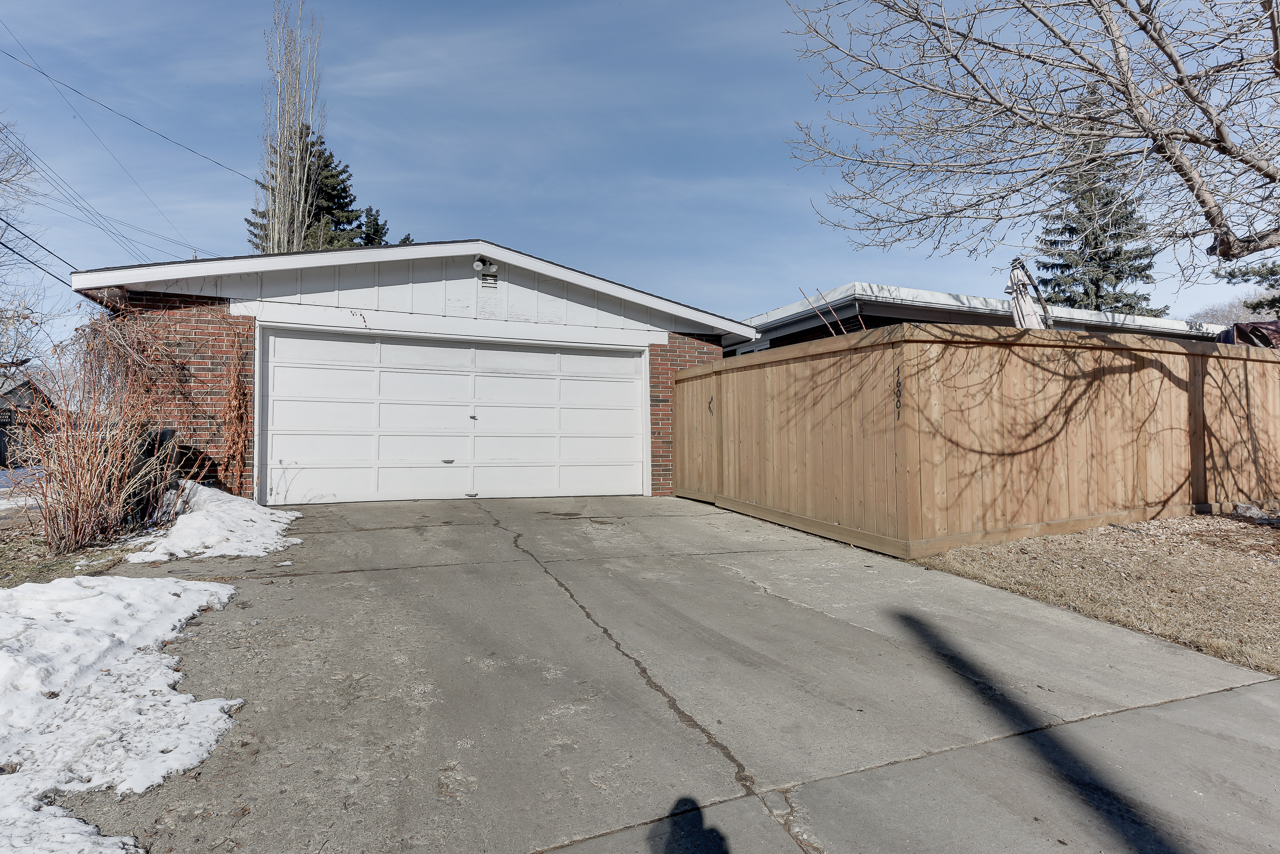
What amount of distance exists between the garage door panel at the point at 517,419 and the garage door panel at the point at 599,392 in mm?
350

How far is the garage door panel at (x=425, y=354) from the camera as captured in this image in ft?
29.6

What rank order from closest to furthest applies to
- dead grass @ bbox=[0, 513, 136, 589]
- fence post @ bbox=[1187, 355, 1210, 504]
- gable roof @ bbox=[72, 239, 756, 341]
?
1. dead grass @ bbox=[0, 513, 136, 589]
2. gable roof @ bbox=[72, 239, 756, 341]
3. fence post @ bbox=[1187, 355, 1210, 504]

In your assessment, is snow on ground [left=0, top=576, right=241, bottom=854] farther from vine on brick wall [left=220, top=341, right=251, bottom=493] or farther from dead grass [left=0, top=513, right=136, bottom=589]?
vine on brick wall [left=220, top=341, right=251, bottom=493]

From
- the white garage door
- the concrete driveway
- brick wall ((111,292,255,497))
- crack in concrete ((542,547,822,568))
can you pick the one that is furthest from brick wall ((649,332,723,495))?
brick wall ((111,292,255,497))

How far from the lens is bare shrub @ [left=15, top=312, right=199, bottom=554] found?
17.8 feet

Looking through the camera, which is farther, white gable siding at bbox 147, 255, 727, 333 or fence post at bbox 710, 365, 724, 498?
fence post at bbox 710, 365, 724, 498

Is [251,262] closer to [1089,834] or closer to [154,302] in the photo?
[154,302]

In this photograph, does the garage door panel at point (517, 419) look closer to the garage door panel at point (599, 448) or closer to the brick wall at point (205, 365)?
the garage door panel at point (599, 448)

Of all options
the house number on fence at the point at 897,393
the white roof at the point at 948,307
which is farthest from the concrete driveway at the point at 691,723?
the white roof at the point at 948,307

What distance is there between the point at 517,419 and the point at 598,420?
122 centimetres

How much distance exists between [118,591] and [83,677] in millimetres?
1260

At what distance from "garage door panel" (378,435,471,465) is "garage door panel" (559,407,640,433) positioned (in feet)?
4.73

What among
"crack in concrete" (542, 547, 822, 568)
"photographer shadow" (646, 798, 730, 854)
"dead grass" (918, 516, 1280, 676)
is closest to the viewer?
"photographer shadow" (646, 798, 730, 854)

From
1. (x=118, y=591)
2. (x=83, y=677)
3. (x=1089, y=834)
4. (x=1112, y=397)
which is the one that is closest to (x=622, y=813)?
(x=1089, y=834)
